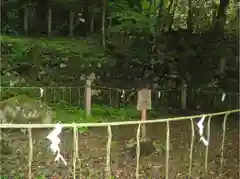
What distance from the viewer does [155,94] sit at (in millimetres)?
12562

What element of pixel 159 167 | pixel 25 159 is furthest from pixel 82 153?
pixel 159 167

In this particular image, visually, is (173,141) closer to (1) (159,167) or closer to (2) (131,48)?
(1) (159,167)

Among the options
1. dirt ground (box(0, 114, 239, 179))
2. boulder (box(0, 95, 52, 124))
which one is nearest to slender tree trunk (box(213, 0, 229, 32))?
dirt ground (box(0, 114, 239, 179))

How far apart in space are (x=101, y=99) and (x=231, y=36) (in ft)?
17.8

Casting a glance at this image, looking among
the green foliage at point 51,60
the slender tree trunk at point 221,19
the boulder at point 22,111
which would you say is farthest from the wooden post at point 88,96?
the slender tree trunk at point 221,19

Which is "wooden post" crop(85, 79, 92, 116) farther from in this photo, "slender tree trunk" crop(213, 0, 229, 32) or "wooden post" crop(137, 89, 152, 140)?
"slender tree trunk" crop(213, 0, 229, 32)

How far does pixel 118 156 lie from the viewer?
7.35 m

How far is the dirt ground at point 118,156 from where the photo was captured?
641cm

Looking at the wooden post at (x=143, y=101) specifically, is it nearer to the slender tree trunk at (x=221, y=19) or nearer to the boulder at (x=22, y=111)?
the boulder at (x=22, y=111)

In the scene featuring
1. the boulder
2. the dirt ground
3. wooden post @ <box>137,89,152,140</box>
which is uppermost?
wooden post @ <box>137,89,152,140</box>

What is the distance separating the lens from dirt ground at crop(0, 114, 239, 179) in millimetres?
6414

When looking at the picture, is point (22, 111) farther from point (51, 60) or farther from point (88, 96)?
point (51, 60)

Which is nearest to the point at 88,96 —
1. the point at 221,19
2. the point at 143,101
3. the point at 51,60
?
the point at 143,101

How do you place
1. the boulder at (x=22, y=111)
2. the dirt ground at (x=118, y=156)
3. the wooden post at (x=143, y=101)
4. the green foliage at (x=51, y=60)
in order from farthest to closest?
the green foliage at (x=51, y=60) → the boulder at (x=22, y=111) → the wooden post at (x=143, y=101) → the dirt ground at (x=118, y=156)
